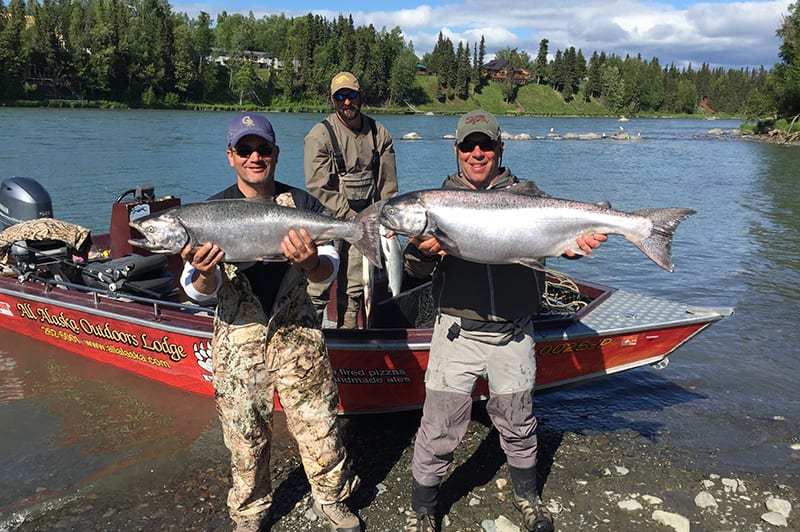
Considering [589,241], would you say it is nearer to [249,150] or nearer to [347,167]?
[249,150]

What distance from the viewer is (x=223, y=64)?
110125mm

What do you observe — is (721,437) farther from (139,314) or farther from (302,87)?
(302,87)

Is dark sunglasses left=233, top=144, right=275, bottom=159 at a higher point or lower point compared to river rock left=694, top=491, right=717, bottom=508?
higher

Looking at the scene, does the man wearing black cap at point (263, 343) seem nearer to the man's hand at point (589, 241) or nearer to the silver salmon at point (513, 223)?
the silver salmon at point (513, 223)

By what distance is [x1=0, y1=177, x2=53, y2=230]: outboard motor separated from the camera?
8125mm

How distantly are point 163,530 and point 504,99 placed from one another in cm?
14343

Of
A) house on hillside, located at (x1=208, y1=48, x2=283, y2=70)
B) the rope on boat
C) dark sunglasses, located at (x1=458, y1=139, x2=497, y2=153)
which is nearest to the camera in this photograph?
dark sunglasses, located at (x1=458, y1=139, x2=497, y2=153)

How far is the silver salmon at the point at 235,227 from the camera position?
10.5 ft

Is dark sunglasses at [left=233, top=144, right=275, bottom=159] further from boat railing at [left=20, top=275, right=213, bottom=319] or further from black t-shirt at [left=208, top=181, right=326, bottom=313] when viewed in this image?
boat railing at [left=20, top=275, right=213, bottom=319]

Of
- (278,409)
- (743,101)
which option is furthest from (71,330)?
(743,101)

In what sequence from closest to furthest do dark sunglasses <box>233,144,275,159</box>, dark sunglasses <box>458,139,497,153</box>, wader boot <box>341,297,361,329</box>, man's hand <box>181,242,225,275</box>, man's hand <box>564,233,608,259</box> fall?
1. man's hand <box>181,242,225,275</box>
2. dark sunglasses <box>233,144,275,159</box>
3. man's hand <box>564,233,608,259</box>
4. dark sunglasses <box>458,139,497,153</box>
5. wader boot <box>341,297,361,329</box>

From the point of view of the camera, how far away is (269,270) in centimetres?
→ 364

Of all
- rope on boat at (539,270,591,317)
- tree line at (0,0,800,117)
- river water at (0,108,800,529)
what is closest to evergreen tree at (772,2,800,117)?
tree line at (0,0,800,117)

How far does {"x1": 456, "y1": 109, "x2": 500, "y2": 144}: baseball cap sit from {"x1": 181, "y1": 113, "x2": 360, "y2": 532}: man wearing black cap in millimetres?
977
